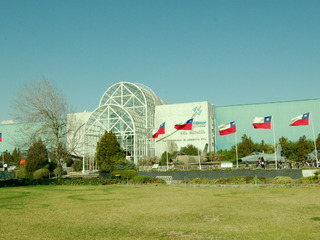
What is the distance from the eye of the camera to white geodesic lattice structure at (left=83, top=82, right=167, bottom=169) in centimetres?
5500

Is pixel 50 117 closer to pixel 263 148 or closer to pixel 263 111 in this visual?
pixel 263 148

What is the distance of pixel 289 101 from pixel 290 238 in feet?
194

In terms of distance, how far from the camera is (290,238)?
797 centimetres

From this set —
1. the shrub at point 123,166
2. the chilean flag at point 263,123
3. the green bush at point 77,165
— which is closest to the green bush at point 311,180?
the chilean flag at point 263,123

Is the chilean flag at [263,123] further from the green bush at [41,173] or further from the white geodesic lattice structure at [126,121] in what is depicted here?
the green bush at [41,173]

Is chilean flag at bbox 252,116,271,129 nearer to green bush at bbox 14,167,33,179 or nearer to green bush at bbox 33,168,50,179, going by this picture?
green bush at bbox 33,168,50,179

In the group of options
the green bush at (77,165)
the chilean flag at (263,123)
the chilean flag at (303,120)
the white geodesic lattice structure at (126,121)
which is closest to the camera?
the chilean flag at (303,120)

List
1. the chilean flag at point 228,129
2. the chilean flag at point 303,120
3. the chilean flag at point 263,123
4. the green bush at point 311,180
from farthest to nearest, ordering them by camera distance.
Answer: the chilean flag at point 228,129 → the chilean flag at point 263,123 → the chilean flag at point 303,120 → the green bush at point 311,180

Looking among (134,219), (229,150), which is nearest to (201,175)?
(134,219)

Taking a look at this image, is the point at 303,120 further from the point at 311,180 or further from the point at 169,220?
the point at 169,220

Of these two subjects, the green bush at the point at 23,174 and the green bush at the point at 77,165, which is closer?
the green bush at the point at 23,174

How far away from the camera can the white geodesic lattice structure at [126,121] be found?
180 ft

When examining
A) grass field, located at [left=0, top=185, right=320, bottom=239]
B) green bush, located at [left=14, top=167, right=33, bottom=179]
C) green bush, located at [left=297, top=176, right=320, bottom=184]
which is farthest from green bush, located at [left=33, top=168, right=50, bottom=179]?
green bush, located at [left=297, top=176, right=320, bottom=184]

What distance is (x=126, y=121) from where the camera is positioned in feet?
184
